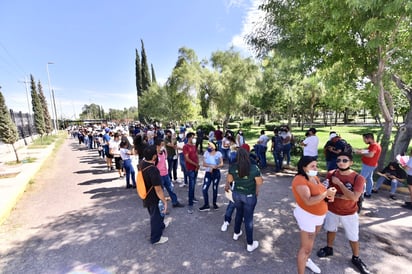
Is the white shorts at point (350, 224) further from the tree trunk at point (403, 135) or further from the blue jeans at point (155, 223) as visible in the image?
the tree trunk at point (403, 135)

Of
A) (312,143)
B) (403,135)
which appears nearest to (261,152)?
(312,143)

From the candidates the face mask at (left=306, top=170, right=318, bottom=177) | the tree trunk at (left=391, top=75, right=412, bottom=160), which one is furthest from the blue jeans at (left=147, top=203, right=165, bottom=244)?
the tree trunk at (left=391, top=75, right=412, bottom=160)

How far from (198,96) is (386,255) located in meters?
14.4

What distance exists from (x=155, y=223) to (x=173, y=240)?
1.69 feet

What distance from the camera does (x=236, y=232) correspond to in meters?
3.61

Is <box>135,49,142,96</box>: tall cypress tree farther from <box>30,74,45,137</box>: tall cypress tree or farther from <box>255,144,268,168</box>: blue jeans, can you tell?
<box>255,144,268,168</box>: blue jeans

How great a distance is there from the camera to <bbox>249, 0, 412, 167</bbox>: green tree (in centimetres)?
433

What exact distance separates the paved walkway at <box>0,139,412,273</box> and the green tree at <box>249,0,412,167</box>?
3.74 meters

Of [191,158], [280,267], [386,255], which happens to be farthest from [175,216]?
[386,255]

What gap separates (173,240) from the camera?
3670 millimetres

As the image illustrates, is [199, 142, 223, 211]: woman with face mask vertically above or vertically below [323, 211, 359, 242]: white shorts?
above

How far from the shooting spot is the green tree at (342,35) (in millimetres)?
4329

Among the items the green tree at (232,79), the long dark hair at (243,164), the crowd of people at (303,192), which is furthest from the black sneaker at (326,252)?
the green tree at (232,79)

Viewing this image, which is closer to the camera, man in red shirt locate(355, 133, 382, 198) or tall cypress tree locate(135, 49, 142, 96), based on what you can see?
man in red shirt locate(355, 133, 382, 198)
